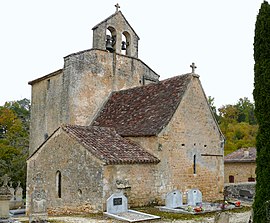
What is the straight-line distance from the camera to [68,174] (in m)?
18.7

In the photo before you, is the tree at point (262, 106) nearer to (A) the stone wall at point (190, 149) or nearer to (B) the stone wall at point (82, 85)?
(A) the stone wall at point (190, 149)

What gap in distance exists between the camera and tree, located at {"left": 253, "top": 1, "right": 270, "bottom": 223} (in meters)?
12.6

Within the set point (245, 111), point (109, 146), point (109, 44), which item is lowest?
point (109, 146)

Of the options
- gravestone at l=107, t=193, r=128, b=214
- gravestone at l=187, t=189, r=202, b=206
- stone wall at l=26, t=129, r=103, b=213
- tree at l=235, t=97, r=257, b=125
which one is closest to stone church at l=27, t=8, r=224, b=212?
stone wall at l=26, t=129, r=103, b=213

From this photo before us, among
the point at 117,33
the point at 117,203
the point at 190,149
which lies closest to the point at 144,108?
the point at 190,149

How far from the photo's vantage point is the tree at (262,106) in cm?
1259

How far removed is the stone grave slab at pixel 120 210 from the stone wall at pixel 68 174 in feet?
2.77

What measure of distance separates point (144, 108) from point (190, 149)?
11.2ft

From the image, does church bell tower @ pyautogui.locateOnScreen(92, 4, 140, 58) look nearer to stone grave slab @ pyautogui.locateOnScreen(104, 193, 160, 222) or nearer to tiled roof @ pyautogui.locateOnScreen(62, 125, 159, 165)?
tiled roof @ pyautogui.locateOnScreen(62, 125, 159, 165)

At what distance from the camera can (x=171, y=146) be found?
777 inches

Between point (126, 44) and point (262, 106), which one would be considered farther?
point (126, 44)

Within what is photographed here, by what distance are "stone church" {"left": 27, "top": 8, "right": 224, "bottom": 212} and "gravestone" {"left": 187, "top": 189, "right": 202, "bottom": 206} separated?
1.02 m

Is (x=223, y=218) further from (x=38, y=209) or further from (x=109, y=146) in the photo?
(x=109, y=146)

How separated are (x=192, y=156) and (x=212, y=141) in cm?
188
